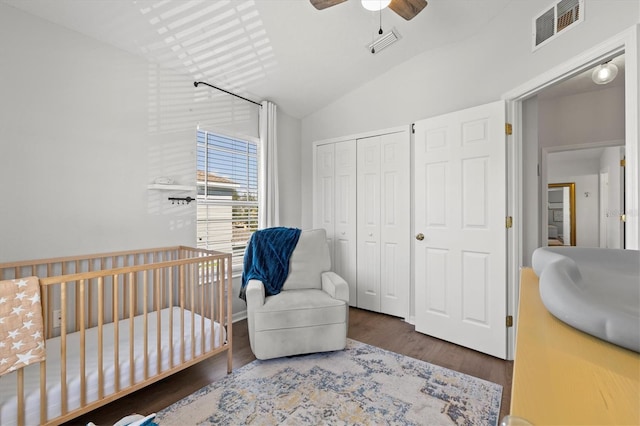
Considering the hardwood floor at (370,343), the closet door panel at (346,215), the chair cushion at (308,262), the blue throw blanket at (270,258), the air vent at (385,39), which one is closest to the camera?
the hardwood floor at (370,343)

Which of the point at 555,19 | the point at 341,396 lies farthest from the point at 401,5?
the point at 341,396

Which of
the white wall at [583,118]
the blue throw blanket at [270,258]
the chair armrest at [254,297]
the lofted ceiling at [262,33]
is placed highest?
the lofted ceiling at [262,33]

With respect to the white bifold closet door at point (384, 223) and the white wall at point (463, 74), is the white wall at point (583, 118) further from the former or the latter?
the white bifold closet door at point (384, 223)

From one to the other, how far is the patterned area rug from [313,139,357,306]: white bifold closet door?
140 cm

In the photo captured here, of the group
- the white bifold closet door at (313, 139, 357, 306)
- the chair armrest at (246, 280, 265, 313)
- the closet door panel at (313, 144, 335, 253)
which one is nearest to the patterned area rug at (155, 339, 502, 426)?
the chair armrest at (246, 280, 265, 313)

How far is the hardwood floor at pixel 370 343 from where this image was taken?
1.71 metres

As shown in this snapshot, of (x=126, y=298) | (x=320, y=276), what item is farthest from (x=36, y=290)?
(x=320, y=276)

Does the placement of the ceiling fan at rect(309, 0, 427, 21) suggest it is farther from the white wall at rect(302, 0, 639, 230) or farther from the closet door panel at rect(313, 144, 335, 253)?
the closet door panel at rect(313, 144, 335, 253)

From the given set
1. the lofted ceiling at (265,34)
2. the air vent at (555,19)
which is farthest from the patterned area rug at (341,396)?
the lofted ceiling at (265,34)

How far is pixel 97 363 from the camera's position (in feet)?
5.06

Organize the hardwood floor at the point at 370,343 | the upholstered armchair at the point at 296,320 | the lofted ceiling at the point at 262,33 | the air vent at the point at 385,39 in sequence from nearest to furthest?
the hardwood floor at the point at 370,343 < the lofted ceiling at the point at 262,33 < the upholstered armchair at the point at 296,320 < the air vent at the point at 385,39

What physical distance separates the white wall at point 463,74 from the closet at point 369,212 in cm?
20

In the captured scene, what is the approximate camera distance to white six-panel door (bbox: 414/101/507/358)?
2291 mm

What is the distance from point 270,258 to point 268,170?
1094mm
